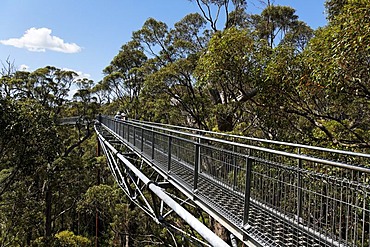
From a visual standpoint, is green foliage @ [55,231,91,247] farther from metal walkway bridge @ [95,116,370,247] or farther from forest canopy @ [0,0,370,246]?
metal walkway bridge @ [95,116,370,247]

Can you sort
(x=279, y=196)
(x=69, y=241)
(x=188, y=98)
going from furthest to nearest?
(x=69, y=241)
(x=188, y=98)
(x=279, y=196)

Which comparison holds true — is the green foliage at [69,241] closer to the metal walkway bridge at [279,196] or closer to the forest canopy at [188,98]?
the forest canopy at [188,98]

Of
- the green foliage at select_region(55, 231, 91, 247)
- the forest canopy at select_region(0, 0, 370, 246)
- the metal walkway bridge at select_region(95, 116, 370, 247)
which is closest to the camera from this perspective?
the metal walkway bridge at select_region(95, 116, 370, 247)

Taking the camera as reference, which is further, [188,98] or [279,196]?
[188,98]

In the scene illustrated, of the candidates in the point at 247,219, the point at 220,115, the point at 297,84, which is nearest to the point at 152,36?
the point at 220,115

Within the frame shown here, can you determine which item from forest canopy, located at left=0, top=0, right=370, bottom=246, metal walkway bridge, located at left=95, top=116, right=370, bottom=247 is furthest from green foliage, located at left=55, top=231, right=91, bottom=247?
metal walkway bridge, located at left=95, top=116, right=370, bottom=247

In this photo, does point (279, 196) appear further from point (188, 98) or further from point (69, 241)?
point (69, 241)

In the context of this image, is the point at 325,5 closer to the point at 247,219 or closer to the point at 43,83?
the point at 247,219

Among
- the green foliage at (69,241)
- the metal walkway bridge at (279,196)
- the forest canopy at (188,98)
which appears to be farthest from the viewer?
the green foliage at (69,241)

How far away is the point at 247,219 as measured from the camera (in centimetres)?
221

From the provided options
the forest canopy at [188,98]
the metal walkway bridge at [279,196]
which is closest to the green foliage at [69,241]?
the forest canopy at [188,98]

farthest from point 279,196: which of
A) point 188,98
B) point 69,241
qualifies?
point 69,241

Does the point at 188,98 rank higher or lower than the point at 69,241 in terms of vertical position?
higher

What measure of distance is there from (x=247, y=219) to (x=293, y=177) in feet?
1.51
